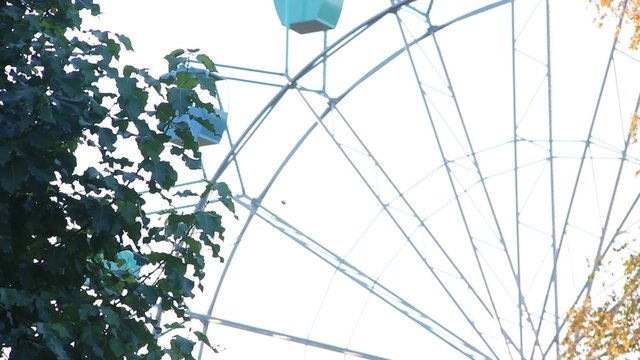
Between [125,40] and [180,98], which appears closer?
[180,98]

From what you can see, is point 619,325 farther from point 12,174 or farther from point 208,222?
point 12,174

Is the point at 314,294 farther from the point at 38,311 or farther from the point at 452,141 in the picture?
the point at 38,311

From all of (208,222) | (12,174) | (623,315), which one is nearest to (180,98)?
(208,222)

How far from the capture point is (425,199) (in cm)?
3675

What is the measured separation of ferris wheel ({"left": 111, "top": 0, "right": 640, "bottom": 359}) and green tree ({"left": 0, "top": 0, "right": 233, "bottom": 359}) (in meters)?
18.4

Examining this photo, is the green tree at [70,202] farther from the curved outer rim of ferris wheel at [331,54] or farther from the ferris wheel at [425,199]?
the ferris wheel at [425,199]

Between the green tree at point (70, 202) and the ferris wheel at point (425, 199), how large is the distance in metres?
18.4

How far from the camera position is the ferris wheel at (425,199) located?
32656 millimetres

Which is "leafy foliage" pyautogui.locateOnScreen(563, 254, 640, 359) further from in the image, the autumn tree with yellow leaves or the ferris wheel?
the ferris wheel

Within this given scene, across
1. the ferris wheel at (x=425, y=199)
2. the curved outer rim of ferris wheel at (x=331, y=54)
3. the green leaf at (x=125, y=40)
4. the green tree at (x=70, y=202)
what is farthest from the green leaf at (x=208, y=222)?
the ferris wheel at (x=425, y=199)

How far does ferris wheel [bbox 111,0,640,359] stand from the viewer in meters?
32.7

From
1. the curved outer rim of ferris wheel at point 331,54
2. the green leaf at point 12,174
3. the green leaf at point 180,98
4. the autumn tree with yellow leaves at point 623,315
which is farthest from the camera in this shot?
the curved outer rim of ferris wheel at point 331,54

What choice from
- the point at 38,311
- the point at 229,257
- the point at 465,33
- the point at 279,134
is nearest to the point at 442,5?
the point at 465,33

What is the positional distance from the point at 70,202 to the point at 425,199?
27.5 metres
